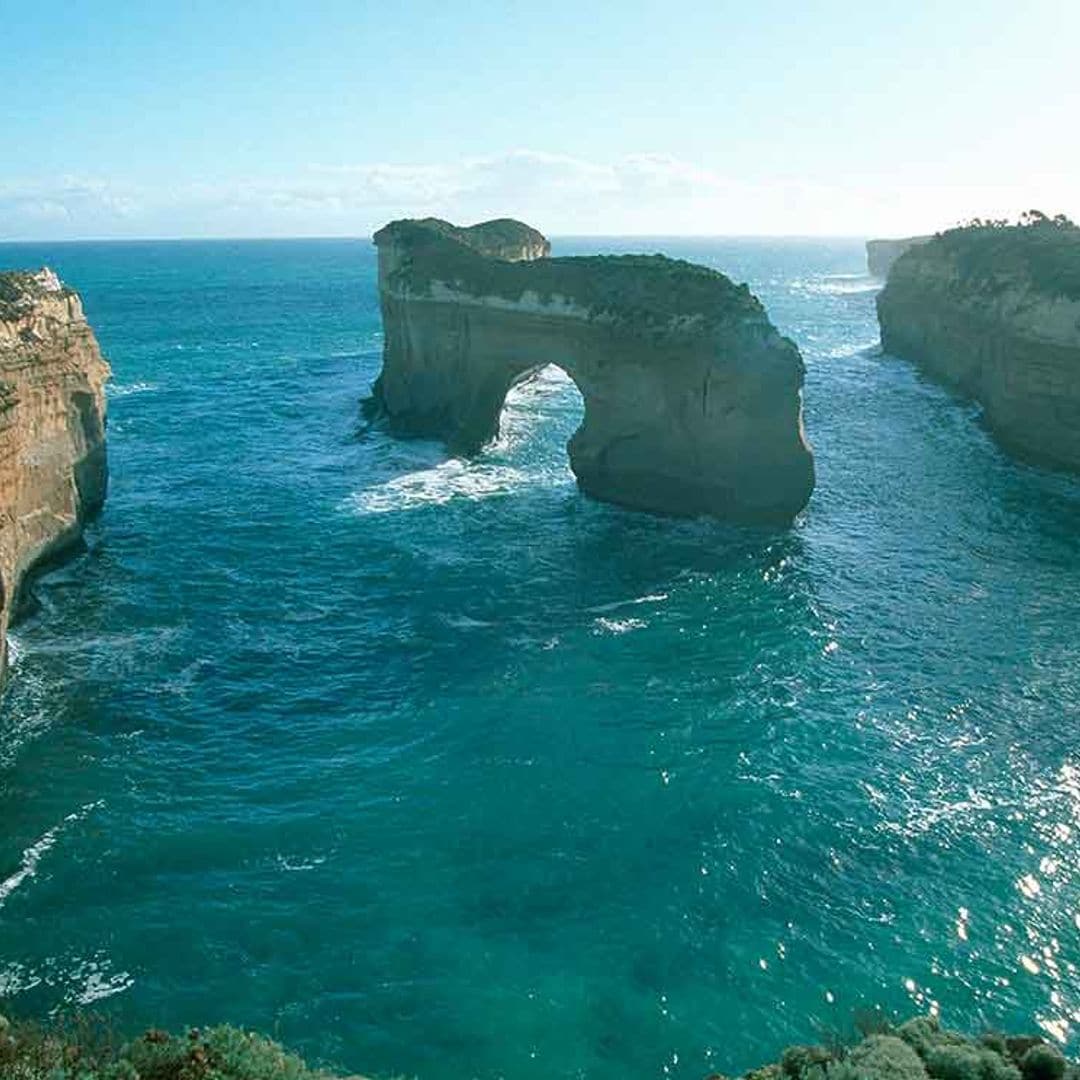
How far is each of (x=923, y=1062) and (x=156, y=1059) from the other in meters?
10.4

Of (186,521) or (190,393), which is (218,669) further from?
(190,393)

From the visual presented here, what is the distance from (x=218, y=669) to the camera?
105ft

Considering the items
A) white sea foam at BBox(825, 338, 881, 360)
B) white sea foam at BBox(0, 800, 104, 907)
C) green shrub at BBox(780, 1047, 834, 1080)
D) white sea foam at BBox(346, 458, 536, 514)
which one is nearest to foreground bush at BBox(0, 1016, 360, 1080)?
green shrub at BBox(780, 1047, 834, 1080)

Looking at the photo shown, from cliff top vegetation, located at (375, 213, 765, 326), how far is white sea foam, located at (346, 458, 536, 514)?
890cm

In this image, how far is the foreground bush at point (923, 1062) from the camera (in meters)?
13.8

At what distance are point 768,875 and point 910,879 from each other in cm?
310

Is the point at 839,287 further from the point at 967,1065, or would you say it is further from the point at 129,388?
the point at 967,1065

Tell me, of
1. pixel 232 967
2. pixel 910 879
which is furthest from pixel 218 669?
pixel 910 879

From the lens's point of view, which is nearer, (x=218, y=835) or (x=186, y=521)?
(x=218, y=835)

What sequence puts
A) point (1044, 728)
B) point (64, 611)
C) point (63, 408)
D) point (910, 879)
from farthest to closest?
point (63, 408) < point (64, 611) < point (1044, 728) < point (910, 879)

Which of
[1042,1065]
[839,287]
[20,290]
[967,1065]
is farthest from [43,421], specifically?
[839,287]

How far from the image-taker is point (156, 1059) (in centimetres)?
1345

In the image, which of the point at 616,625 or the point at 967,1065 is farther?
the point at 616,625

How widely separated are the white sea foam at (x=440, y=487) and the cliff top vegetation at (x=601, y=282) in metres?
8.90
